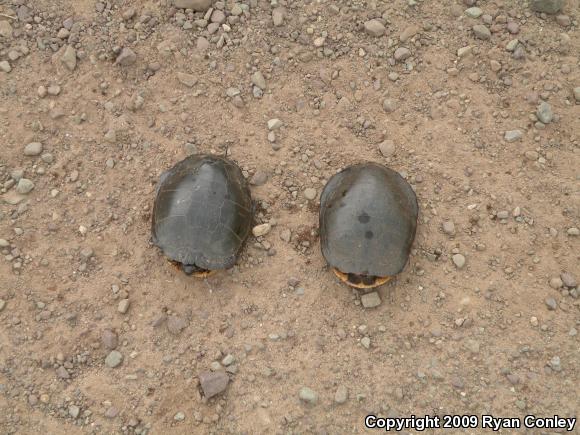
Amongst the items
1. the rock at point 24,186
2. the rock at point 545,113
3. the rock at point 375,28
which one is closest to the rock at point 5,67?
the rock at point 24,186

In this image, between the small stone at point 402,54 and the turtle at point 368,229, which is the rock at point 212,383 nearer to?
the turtle at point 368,229

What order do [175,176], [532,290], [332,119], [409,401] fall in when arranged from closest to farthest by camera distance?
[409,401]
[532,290]
[175,176]
[332,119]

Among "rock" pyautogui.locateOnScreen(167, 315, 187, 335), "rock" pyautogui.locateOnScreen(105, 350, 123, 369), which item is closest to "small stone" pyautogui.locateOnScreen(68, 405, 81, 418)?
"rock" pyautogui.locateOnScreen(105, 350, 123, 369)

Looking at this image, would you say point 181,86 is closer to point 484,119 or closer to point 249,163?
point 249,163

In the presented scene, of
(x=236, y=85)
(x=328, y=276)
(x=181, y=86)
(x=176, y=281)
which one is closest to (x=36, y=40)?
(x=181, y=86)

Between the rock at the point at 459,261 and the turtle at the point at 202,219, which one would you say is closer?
the turtle at the point at 202,219

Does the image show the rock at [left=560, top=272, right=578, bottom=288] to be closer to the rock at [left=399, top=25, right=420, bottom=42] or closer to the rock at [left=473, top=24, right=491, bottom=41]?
the rock at [left=473, top=24, right=491, bottom=41]

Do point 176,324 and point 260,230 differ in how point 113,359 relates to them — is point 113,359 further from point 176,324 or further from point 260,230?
point 260,230
